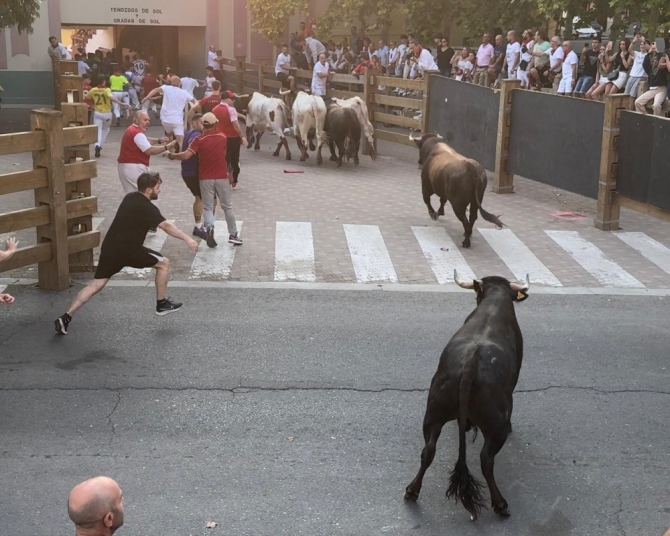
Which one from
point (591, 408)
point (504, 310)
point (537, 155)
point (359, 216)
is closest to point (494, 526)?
point (504, 310)

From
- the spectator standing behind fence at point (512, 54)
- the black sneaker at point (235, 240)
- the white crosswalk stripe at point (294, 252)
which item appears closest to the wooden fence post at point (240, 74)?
the spectator standing behind fence at point (512, 54)

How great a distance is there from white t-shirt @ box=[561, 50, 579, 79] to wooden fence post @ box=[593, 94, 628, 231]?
7389 mm

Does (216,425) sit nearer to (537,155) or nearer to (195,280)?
(195,280)

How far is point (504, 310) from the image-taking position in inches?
276

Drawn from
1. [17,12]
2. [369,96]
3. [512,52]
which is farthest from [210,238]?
[17,12]

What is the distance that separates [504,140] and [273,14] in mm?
19934

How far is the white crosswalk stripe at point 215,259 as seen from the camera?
1189cm

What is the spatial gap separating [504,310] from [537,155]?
32.7 ft

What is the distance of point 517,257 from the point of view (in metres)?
12.9

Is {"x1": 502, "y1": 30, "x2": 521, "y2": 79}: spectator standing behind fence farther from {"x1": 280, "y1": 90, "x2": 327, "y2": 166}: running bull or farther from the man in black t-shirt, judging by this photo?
the man in black t-shirt

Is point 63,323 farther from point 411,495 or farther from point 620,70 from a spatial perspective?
point 620,70

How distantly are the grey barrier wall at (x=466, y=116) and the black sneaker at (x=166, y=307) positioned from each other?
9.64 metres

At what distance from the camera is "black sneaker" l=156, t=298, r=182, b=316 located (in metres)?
9.80

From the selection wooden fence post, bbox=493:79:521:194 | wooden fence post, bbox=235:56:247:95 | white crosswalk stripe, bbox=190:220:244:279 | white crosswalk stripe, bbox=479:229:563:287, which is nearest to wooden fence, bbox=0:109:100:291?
white crosswalk stripe, bbox=190:220:244:279
